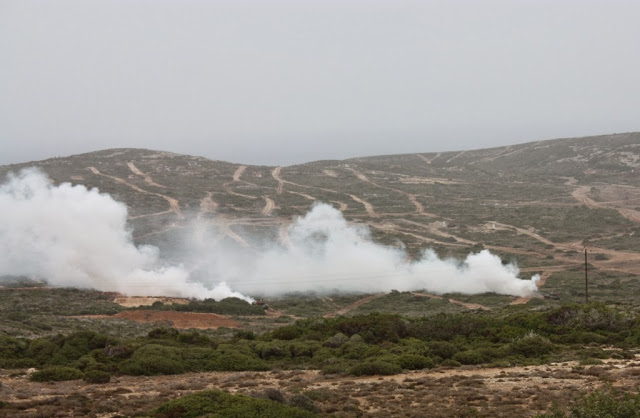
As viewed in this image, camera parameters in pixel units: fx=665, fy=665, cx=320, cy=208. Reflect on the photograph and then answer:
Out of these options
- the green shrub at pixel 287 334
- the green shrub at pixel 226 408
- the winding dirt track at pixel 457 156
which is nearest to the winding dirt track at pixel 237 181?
the winding dirt track at pixel 457 156

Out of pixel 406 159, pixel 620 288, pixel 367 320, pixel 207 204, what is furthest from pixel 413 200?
pixel 367 320

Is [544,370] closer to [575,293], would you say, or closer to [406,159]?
[575,293]

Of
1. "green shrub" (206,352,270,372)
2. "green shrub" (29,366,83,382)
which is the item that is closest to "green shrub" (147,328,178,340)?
"green shrub" (206,352,270,372)

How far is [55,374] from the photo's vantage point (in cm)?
2205

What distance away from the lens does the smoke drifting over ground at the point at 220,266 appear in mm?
58969

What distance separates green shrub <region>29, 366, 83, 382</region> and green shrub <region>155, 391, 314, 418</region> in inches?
273

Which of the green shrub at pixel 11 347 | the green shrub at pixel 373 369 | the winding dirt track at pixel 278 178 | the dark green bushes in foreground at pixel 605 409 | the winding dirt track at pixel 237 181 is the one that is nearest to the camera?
the dark green bushes in foreground at pixel 605 409

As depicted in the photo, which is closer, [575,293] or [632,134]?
[575,293]

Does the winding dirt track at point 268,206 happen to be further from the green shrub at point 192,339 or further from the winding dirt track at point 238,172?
the green shrub at point 192,339

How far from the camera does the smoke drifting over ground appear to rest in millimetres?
58969

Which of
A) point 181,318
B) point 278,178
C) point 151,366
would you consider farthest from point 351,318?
point 278,178

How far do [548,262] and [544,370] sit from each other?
48.5 metres

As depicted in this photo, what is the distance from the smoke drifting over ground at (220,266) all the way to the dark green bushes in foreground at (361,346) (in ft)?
86.0

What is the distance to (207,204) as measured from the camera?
98750mm
